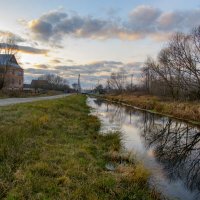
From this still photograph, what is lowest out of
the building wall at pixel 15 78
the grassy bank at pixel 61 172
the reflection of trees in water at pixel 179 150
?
the reflection of trees in water at pixel 179 150

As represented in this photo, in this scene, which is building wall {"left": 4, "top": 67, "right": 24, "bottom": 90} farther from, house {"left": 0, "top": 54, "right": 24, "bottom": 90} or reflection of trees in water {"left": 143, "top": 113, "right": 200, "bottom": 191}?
reflection of trees in water {"left": 143, "top": 113, "right": 200, "bottom": 191}

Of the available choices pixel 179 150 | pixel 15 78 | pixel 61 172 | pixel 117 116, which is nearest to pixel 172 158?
pixel 179 150

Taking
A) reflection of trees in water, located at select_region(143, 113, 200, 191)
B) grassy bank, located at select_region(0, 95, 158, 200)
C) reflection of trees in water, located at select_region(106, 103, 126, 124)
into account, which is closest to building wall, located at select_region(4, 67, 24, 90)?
reflection of trees in water, located at select_region(106, 103, 126, 124)

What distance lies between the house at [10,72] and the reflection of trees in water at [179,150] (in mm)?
42146

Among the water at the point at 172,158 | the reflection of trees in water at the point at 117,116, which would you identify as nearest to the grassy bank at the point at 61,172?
the water at the point at 172,158

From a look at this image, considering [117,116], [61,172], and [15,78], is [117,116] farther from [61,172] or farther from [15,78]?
[15,78]

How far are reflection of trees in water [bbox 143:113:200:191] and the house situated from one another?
4215 cm

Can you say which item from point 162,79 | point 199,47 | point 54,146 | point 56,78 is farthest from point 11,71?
point 56,78

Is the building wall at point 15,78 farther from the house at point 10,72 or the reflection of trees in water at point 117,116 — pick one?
the reflection of trees in water at point 117,116

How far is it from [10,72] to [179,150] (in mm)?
62216

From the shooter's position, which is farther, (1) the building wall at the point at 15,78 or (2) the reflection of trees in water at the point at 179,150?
(1) the building wall at the point at 15,78

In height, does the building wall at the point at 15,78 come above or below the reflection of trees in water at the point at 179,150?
above

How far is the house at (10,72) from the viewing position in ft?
188

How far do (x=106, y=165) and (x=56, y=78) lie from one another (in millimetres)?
158602
